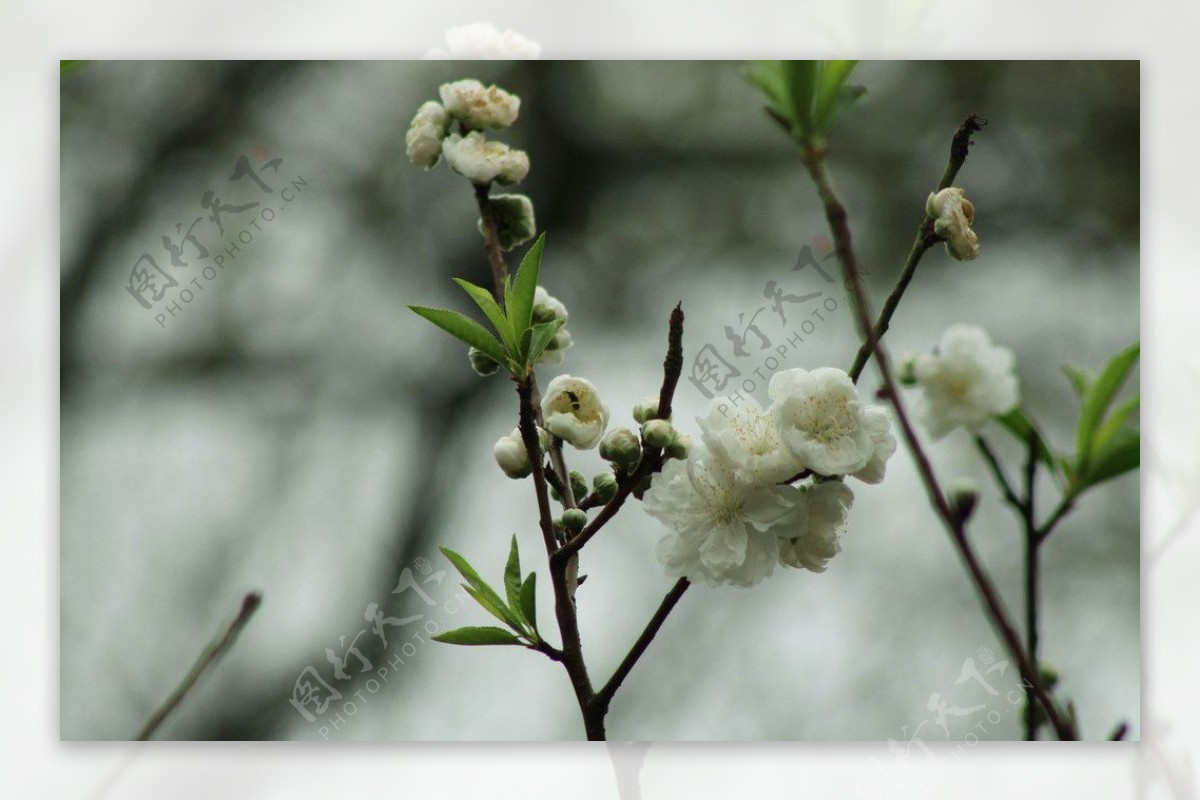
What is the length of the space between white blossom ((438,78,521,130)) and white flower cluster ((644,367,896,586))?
0.34 metres

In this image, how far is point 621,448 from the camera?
0.88 metres

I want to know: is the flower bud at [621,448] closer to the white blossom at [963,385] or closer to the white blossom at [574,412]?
the white blossom at [574,412]

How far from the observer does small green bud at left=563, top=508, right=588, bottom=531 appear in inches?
36.0

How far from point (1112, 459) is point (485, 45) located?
774mm

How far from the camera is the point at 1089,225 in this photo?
1.40 metres

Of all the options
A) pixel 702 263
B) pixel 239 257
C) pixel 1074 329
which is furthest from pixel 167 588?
pixel 1074 329

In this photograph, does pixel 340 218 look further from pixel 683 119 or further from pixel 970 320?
pixel 970 320

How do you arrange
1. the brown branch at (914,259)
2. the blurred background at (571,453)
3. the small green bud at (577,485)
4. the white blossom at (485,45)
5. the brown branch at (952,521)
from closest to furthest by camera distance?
1. the brown branch at (952,521)
2. the brown branch at (914,259)
3. the small green bud at (577,485)
4. the white blossom at (485,45)
5. the blurred background at (571,453)

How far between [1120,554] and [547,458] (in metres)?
0.77

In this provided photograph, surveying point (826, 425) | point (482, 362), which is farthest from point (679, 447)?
point (482, 362)

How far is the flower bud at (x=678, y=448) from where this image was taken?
86cm

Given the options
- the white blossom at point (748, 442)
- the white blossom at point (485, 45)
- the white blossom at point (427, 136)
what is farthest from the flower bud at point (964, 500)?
the white blossom at point (485, 45)

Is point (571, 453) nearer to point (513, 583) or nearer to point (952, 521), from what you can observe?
point (513, 583)

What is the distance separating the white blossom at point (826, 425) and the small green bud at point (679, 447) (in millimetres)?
74
